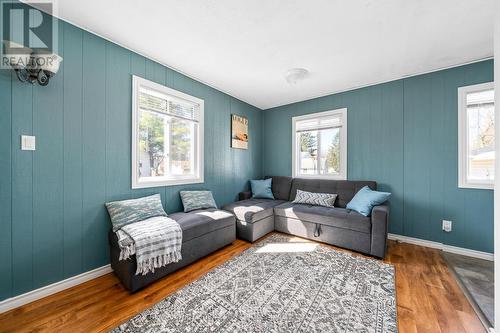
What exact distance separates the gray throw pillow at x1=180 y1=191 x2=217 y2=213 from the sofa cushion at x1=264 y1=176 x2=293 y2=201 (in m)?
1.61

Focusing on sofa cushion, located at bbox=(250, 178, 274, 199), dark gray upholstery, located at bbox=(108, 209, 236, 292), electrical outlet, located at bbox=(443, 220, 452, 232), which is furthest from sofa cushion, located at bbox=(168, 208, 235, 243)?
electrical outlet, located at bbox=(443, 220, 452, 232)

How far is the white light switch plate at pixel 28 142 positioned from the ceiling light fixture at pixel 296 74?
10.2 ft

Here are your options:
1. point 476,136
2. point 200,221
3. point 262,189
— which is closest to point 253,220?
point 200,221

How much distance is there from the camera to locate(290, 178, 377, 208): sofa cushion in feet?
Result: 10.8

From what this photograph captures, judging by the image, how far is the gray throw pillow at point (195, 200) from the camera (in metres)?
2.88

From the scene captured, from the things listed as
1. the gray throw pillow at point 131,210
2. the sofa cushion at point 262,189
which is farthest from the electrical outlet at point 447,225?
the gray throw pillow at point 131,210

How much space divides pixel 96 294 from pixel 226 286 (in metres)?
1.23

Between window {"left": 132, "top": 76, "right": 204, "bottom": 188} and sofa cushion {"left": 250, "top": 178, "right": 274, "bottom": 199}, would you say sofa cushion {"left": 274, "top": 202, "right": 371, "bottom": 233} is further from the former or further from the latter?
window {"left": 132, "top": 76, "right": 204, "bottom": 188}

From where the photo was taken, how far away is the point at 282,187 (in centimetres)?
417

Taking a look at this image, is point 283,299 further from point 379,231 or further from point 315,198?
point 315,198

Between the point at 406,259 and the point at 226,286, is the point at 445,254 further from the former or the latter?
the point at 226,286

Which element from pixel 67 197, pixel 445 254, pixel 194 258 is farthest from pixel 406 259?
pixel 67 197

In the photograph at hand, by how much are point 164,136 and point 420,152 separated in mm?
3969

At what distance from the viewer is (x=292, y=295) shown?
1762mm
